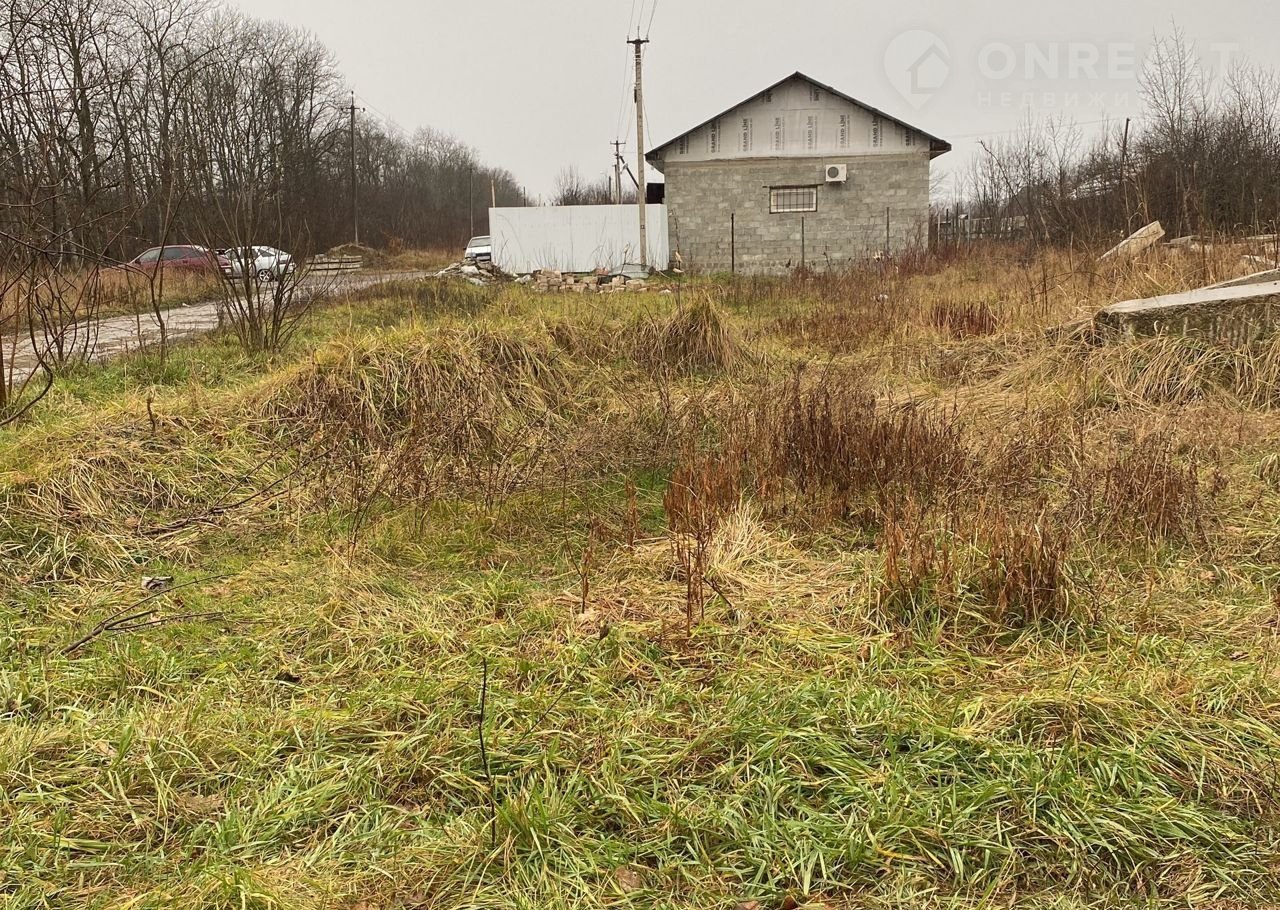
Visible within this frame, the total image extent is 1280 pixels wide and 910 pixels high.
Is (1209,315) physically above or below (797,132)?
below

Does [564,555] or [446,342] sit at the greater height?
[446,342]

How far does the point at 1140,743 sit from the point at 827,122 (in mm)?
22994

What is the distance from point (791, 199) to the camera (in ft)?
75.6

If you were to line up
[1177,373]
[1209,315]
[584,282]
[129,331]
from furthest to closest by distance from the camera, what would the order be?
[584,282] < [129,331] < [1209,315] < [1177,373]

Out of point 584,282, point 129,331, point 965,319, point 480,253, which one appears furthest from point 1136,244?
point 480,253

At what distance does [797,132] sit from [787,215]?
87.9 inches

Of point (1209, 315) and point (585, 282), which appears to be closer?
point (1209, 315)

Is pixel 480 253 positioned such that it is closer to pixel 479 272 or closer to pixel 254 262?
pixel 479 272

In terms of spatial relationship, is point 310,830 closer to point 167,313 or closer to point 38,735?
point 38,735

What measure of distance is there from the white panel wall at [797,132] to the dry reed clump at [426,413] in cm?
1764

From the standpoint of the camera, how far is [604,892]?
1.88 metres

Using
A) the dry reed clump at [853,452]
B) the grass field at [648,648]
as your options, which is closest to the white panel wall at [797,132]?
the grass field at [648,648]

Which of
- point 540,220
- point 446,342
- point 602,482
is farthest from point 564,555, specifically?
point 540,220

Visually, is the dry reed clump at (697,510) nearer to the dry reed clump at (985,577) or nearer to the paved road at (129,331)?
the dry reed clump at (985,577)
